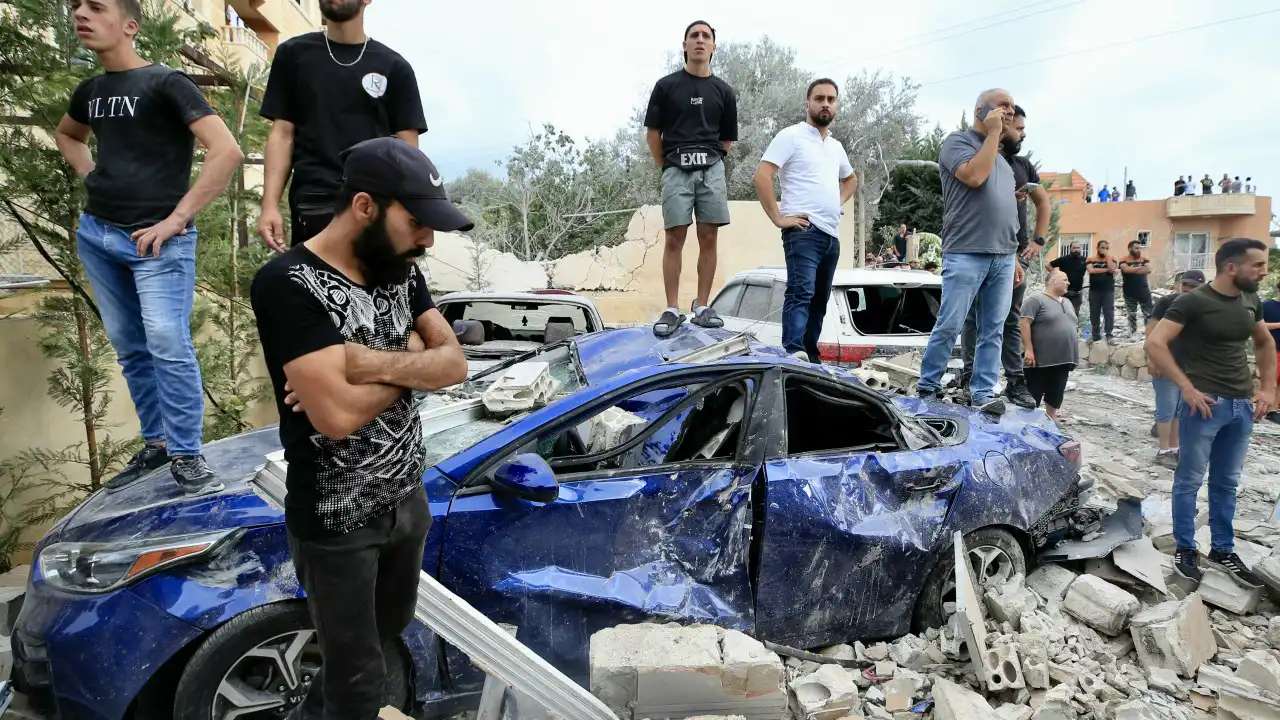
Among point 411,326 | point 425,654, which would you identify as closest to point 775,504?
point 425,654

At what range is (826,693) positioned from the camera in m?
3.00

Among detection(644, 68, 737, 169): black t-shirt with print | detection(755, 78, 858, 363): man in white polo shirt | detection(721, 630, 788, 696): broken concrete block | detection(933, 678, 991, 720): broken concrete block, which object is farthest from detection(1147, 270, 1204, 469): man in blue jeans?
detection(721, 630, 788, 696): broken concrete block

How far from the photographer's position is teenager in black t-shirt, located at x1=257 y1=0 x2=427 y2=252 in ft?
11.2

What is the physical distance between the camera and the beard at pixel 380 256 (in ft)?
5.91

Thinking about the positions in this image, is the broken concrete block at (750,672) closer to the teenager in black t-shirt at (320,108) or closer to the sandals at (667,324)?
the sandals at (667,324)

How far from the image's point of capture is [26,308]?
185 inches

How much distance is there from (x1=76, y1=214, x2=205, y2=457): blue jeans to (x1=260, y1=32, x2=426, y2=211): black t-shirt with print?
584mm

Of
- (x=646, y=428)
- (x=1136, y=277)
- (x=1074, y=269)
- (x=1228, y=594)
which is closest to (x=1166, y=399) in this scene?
(x=1228, y=594)

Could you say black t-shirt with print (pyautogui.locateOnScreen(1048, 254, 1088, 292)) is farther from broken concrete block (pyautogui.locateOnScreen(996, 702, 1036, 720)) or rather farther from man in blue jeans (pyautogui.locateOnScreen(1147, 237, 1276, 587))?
broken concrete block (pyautogui.locateOnScreen(996, 702, 1036, 720))

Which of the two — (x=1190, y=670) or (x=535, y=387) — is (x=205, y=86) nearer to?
(x=535, y=387)

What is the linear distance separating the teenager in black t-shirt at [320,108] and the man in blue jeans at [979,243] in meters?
3.36

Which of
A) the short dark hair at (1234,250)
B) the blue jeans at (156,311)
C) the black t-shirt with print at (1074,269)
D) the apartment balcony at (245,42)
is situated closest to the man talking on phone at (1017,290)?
the short dark hair at (1234,250)

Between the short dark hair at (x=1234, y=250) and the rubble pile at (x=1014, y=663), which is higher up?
the short dark hair at (x=1234, y=250)

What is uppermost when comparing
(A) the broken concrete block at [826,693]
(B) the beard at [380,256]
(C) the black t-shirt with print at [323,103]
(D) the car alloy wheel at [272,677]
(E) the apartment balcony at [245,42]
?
(E) the apartment balcony at [245,42]
